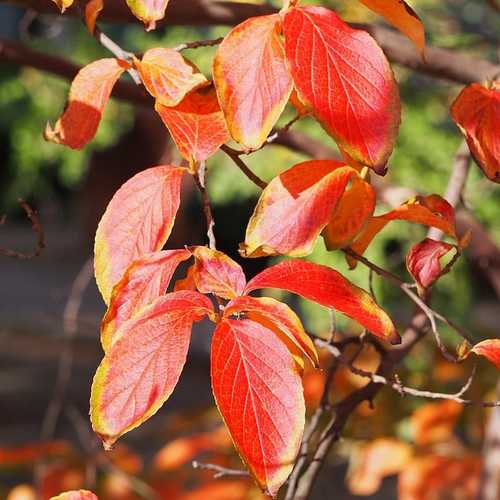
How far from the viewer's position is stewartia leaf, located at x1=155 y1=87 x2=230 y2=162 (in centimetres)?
52

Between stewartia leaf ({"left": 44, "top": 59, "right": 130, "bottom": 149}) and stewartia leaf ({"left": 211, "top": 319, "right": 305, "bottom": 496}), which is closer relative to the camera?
stewartia leaf ({"left": 211, "top": 319, "right": 305, "bottom": 496})

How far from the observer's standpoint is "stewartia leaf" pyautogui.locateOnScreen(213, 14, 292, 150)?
476 millimetres

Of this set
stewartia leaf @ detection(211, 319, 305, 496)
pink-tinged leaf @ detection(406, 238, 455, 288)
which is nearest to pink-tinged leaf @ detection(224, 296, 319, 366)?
stewartia leaf @ detection(211, 319, 305, 496)

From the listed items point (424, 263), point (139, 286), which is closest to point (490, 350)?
point (424, 263)

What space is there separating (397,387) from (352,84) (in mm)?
173

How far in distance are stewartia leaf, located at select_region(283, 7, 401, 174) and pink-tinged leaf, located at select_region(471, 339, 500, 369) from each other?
11 cm

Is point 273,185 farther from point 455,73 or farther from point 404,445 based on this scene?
point 404,445

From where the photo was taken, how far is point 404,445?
1357mm

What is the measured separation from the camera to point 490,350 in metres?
0.52

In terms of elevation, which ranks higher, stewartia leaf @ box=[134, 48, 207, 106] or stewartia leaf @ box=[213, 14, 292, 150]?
stewartia leaf @ box=[213, 14, 292, 150]

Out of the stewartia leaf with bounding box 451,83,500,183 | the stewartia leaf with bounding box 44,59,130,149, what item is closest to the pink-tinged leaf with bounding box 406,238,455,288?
the stewartia leaf with bounding box 451,83,500,183

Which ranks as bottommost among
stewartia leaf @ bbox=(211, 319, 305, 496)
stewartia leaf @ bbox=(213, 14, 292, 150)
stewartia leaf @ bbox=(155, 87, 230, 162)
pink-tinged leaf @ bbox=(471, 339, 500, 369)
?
pink-tinged leaf @ bbox=(471, 339, 500, 369)

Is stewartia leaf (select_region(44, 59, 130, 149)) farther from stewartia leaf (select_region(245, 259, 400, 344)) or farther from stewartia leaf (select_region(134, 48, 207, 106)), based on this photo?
stewartia leaf (select_region(245, 259, 400, 344))

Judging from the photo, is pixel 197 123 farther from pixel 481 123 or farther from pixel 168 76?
pixel 481 123
